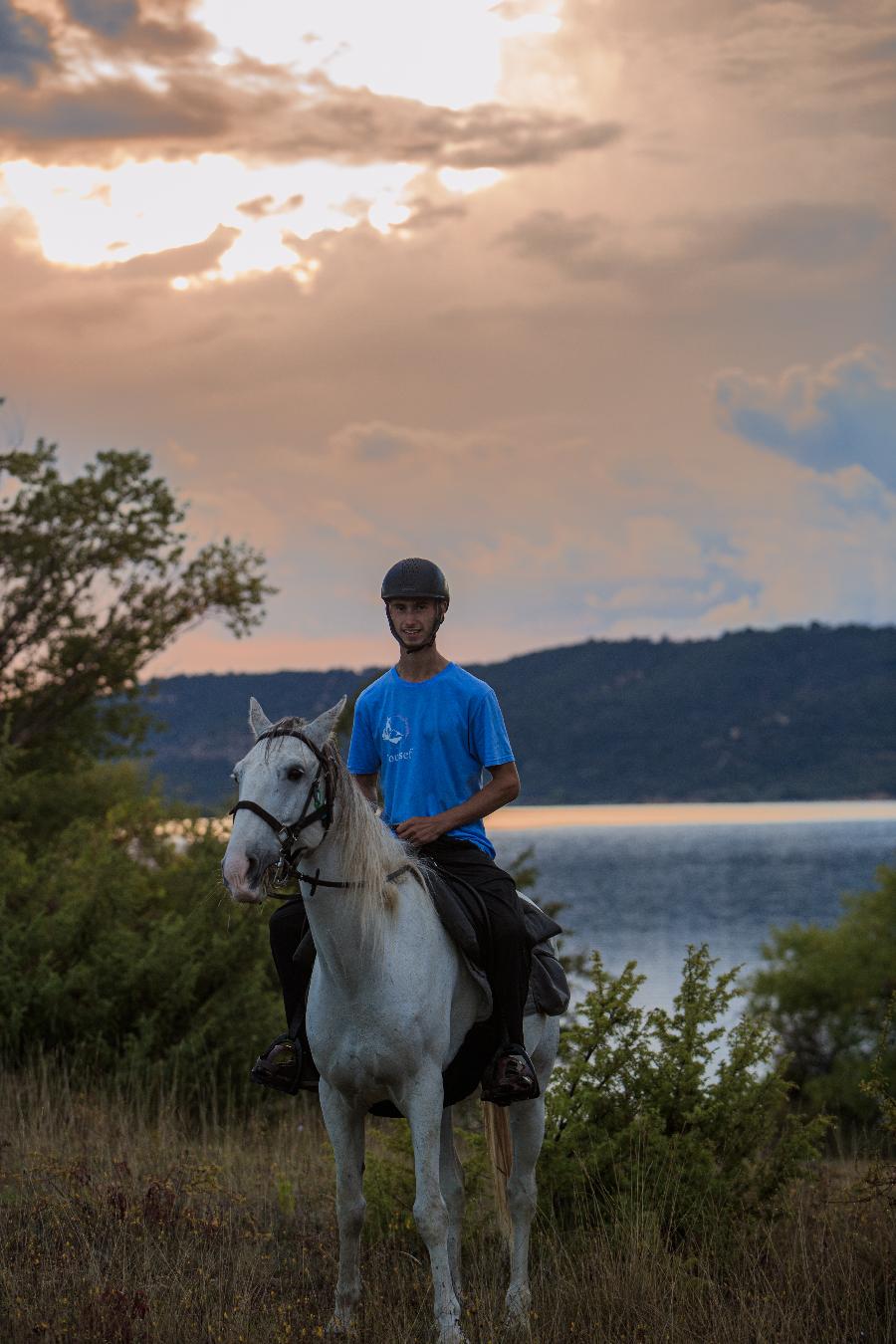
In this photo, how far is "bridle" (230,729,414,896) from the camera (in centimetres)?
491

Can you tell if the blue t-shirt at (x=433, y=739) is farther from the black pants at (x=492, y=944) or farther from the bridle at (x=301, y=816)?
the bridle at (x=301, y=816)

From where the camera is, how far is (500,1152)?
6.88 meters

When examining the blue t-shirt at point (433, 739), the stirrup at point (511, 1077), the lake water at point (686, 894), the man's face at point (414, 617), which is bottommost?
the lake water at point (686, 894)

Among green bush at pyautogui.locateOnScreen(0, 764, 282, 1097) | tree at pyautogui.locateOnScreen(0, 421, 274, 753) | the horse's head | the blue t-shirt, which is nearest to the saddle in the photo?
the blue t-shirt

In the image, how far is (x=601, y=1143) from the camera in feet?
24.3

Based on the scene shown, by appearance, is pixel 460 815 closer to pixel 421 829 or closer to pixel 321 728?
pixel 421 829

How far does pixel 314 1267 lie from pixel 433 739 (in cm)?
283

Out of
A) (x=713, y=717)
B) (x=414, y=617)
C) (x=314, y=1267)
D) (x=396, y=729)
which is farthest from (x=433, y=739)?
(x=713, y=717)

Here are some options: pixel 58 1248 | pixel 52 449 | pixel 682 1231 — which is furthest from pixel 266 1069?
pixel 52 449

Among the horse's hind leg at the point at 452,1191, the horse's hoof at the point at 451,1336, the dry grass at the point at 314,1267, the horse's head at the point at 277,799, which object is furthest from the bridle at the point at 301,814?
the dry grass at the point at 314,1267

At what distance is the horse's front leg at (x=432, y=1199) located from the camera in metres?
5.44

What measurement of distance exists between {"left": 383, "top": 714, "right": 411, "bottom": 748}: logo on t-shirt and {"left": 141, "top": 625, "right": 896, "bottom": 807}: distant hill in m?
162

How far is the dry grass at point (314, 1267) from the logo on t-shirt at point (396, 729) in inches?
94.0

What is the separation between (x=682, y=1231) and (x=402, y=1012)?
115 inches
